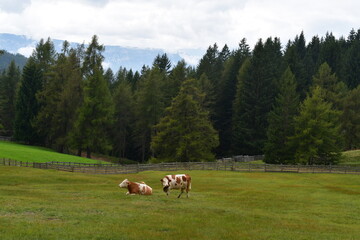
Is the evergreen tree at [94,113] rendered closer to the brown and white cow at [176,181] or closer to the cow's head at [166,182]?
the cow's head at [166,182]

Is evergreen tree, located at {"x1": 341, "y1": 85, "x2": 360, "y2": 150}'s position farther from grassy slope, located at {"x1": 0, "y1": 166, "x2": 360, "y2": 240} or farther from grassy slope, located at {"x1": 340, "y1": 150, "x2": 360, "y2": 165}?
grassy slope, located at {"x1": 0, "y1": 166, "x2": 360, "y2": 240}

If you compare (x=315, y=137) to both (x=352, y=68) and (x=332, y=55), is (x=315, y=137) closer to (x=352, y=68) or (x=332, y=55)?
(x=332, y=55)

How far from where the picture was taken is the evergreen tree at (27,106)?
263ft

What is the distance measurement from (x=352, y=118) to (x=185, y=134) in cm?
4128

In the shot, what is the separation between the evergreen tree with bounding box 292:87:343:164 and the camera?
183 ft

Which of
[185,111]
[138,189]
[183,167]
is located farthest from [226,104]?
[138,189]

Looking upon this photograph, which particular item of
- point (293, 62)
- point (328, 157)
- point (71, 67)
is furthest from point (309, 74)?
point (71, 67)

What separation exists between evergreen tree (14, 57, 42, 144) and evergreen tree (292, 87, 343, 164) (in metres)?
54.6

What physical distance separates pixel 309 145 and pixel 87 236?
161 ft

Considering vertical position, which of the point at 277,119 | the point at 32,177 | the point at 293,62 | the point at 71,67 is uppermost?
the point at 293,62

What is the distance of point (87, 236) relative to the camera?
12.5m

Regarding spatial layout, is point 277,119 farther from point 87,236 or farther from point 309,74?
A: point 87,236

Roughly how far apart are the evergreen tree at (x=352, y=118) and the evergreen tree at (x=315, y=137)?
2480 cm

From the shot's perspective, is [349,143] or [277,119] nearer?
[277,119]
